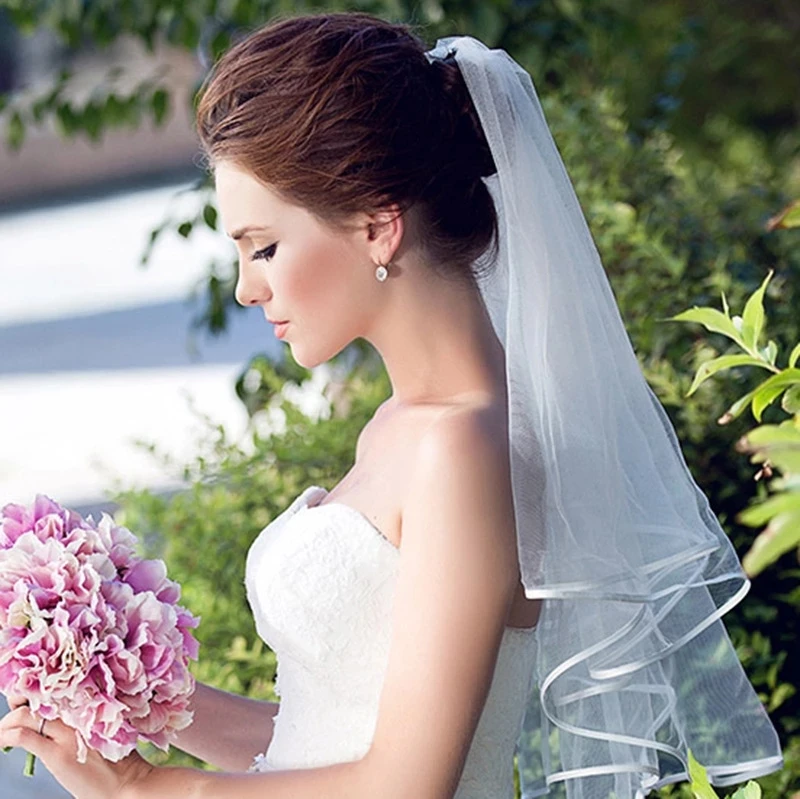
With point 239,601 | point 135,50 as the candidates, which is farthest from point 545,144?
point 135,50

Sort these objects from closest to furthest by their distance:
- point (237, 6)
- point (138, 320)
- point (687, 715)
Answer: point (687, 715) < point (237, 6) < point (138, 320)

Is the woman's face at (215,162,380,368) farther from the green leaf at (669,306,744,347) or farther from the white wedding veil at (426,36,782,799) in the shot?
the green leaf at (669,306,744,347)

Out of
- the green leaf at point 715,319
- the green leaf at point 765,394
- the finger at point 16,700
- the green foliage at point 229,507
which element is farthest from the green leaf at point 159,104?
the green leaf at point 765,394

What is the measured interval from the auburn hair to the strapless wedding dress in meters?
0.36

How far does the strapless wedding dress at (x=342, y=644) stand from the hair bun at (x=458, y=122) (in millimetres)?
464

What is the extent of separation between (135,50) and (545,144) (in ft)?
75.8

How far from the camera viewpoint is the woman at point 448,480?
1.63 meters

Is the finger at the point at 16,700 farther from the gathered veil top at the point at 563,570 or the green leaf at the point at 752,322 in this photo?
the green leaf at the point at 752,322

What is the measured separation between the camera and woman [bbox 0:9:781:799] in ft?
5.36

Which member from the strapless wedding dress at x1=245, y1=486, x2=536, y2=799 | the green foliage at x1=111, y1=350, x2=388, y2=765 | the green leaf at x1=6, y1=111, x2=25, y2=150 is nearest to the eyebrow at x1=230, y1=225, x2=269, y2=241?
the strapless wedding dress at x1=245, y1=486, x2=536, y2=799

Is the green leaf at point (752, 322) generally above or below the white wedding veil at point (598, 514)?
above

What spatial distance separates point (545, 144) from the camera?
1949 millimetres

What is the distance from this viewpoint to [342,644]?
5.88 ft

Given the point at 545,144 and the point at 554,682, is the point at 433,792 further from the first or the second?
the point at 545,144
